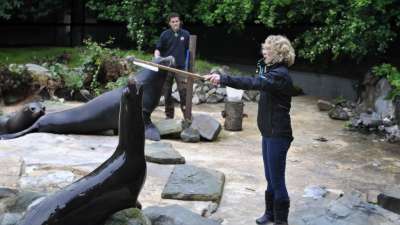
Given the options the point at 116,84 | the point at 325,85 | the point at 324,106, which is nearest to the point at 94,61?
the point at 116,84

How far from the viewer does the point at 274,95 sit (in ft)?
16.1

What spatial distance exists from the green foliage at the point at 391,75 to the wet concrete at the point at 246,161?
2.82 feet

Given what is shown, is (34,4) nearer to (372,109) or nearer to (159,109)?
(159,109)

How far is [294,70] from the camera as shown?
13938mm

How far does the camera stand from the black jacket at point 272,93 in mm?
4824

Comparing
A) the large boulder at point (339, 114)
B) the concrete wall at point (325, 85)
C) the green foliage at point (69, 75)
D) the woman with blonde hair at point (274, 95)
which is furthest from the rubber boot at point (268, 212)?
the concrete wall at point (325, 85)

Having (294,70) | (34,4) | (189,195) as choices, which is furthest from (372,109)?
(34,4)

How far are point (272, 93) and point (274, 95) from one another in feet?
0.07

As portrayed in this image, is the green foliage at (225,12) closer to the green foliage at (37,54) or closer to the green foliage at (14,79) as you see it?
the green foliage at (37,54)

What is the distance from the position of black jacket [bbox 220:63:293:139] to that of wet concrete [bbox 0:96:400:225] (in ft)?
3.33

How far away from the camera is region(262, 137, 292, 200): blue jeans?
4.91 metres

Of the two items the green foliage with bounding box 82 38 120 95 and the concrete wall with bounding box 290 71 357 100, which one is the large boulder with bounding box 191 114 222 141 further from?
the concrete wall with bounding box 290 71 357 100

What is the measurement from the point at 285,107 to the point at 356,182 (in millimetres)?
2505

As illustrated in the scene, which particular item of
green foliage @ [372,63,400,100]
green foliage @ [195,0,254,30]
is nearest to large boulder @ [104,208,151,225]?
green foliage @ [372,63,400,100]
